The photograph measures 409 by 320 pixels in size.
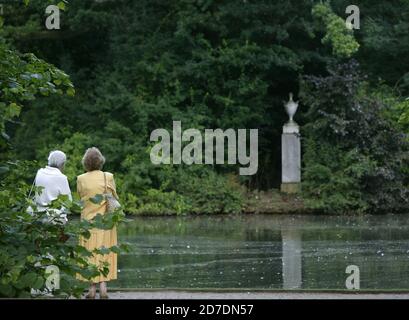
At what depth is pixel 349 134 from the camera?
30547 millimetres

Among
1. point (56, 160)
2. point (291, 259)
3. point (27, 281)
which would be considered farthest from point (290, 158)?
point (27, 281)

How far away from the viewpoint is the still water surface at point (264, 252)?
622 inches

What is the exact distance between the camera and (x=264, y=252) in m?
20.2

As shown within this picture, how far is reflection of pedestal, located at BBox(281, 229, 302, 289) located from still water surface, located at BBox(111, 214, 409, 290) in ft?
0.05

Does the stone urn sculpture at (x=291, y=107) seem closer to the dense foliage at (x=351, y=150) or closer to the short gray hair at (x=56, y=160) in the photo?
the dense foliage at (x=351, y=150)

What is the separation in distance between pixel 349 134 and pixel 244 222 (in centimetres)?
503

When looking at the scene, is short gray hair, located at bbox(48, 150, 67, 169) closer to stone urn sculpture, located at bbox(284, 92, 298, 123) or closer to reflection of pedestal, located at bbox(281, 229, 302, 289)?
reflection of pedestal, located at bbox(281, 229, 302, 289)

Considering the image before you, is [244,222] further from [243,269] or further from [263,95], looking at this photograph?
[243,269]
